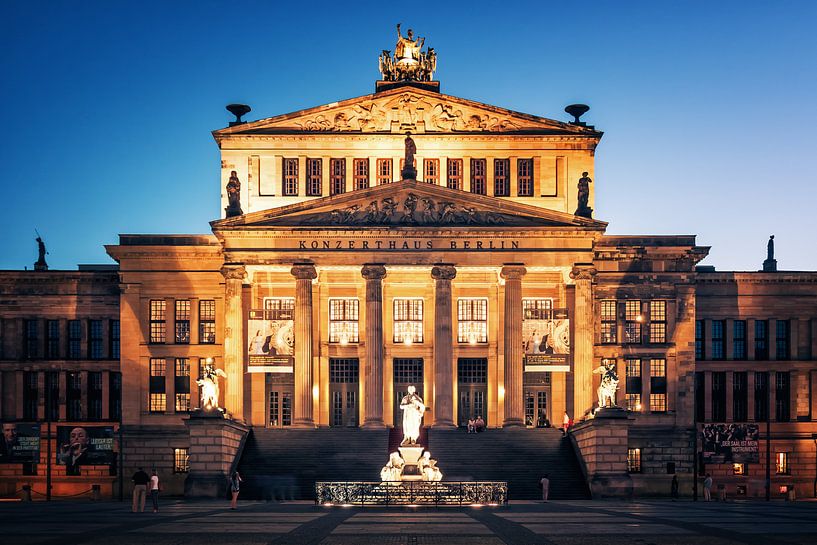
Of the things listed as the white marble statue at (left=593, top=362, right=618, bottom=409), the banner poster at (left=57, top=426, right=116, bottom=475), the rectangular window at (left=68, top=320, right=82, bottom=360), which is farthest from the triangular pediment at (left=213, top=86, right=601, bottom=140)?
the banner poster at (left=57, top=426, right=116, bottom=475)

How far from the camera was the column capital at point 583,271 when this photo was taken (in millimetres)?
66062

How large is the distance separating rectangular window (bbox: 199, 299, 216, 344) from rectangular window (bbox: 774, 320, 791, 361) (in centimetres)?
3943

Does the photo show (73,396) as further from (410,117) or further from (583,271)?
(583,271)

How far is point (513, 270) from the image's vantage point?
2594 inches

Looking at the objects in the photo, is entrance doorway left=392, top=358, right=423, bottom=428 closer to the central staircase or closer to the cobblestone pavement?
the central staircase

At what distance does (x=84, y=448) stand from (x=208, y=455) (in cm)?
1735

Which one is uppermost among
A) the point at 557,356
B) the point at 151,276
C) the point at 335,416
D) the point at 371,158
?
the point at 371,158

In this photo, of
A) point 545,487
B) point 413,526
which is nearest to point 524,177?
point 545,487

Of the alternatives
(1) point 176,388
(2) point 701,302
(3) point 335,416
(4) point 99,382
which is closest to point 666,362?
(2) point 701,302

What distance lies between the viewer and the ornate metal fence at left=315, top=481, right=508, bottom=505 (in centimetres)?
4525

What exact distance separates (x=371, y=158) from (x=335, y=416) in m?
17.7

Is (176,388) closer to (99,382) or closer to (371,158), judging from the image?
(99,382)

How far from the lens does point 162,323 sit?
71.9 meters

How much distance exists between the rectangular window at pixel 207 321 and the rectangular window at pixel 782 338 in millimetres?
Answer: 39428
